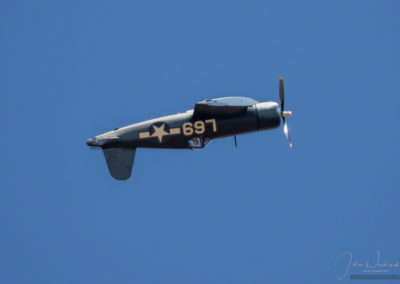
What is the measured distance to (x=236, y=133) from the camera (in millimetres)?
37812

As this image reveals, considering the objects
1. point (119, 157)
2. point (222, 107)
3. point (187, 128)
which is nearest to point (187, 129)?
point (187, 128)

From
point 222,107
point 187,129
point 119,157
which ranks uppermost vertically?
point 222,107

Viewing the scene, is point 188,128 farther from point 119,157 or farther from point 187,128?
point 119,157

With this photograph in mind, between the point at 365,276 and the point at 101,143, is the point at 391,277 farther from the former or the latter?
the point at 101,143

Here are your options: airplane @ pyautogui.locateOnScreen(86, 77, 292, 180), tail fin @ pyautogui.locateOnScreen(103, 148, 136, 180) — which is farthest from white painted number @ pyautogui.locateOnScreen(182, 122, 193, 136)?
tail fin @ pyautogui.locateOnScreen(103, 148, 136, 180)

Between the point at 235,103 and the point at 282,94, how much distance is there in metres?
3.20

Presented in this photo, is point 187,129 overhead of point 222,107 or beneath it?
beneath

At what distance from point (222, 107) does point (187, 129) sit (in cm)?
210

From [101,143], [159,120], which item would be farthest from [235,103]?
[101,143]

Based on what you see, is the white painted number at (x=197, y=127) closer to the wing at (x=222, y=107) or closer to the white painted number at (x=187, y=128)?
the white painted number at (x=187, y=128)

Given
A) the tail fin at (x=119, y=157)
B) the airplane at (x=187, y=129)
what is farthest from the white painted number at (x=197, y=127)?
the tail fin at (x=119, y=157)

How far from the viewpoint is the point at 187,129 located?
3750 cm

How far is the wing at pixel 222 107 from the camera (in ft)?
122

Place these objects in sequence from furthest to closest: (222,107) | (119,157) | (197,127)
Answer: (119,157) < (197,127) < (222,107)
